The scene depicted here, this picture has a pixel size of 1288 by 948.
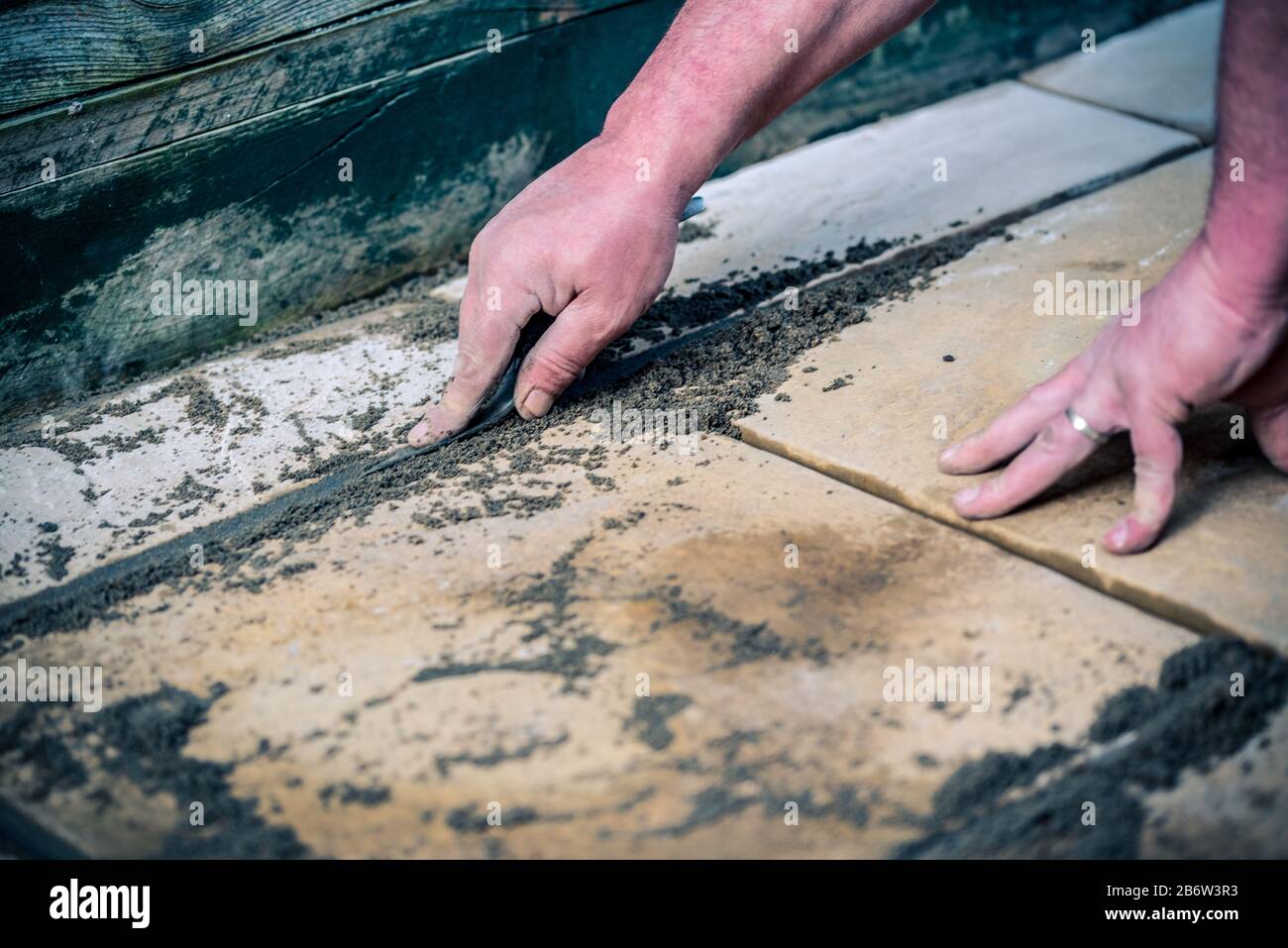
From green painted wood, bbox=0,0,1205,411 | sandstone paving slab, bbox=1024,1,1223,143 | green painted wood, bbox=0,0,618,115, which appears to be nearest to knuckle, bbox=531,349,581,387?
green painted wood, bbox=0,0,1205,411

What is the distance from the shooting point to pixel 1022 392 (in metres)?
2.08

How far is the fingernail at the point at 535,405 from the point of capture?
214 centimetres

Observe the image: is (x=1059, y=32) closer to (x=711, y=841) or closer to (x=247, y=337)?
(x=247, y=337)

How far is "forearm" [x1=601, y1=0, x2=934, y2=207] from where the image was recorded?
79.3 inches

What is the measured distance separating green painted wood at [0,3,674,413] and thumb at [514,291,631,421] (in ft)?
2.48

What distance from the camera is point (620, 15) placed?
9.55ft

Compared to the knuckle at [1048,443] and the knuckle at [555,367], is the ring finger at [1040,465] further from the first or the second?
the knuckle at [555,367]

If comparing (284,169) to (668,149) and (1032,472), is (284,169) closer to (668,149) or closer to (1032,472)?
(668,149)

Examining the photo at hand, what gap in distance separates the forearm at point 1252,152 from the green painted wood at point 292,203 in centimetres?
166

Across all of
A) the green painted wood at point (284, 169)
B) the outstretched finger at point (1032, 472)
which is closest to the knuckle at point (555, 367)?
the outstretched finger at point (1032, 472)

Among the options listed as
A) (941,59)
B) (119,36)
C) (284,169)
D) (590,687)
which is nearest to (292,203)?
(284,169)

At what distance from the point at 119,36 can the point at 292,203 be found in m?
0.46

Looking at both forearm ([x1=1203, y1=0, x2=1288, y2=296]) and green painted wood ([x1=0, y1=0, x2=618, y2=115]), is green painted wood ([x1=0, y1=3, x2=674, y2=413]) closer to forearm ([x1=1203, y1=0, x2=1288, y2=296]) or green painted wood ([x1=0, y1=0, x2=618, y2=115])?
green painted wood ([x1=0, y1=0, x2=618, y2=115])
